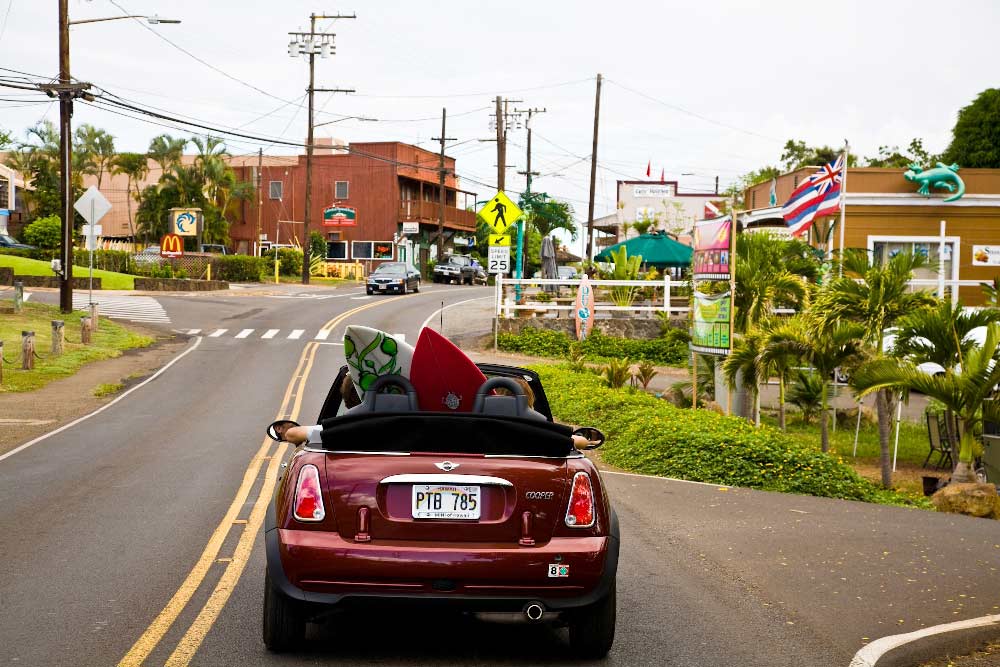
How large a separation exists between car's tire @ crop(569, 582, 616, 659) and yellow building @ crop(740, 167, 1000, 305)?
2777 cm

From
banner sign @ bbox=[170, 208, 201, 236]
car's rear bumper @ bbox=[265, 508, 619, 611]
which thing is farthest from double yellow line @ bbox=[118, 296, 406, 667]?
banner sign @ bbox=[170, 208, 201, 236]

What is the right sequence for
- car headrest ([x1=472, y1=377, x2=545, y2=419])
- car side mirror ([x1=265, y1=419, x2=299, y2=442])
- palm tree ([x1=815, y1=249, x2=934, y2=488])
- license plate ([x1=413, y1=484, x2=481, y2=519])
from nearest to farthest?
1. license plate ([x1=413, y1=484, x2=481, y2=519])
2. car headrest ([x1=472, y1=377, x2=545, y2=419])
3. car side mirror ([x1=265, y1=419, x2=299, y2=442])
4. palm tree ([x1=815, y1=249, x2=934, y2=488])

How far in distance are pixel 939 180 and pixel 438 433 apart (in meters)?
29.2

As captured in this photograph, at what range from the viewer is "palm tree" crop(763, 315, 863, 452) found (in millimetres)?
15547

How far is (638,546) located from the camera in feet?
29.4

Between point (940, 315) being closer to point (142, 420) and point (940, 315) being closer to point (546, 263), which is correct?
point (142, 420)

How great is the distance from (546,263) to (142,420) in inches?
1123

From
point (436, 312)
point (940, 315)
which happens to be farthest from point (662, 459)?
point (436, 312)

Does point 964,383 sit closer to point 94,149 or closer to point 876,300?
point 876,300

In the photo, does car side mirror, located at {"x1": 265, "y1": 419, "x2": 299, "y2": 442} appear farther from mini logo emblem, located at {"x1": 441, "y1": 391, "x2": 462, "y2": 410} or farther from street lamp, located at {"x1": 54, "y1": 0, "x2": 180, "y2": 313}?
street lamp, located at {"x1": 54, "y1": 0, "x2": 180, "y2": 313}

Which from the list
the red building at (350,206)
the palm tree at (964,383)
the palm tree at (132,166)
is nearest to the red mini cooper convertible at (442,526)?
the palm tree at (964,383)

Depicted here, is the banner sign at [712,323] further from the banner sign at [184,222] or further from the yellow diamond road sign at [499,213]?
the banner sign at [184,222]

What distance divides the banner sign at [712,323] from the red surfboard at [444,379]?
11.3m

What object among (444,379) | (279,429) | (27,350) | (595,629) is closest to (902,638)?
(595,629)
